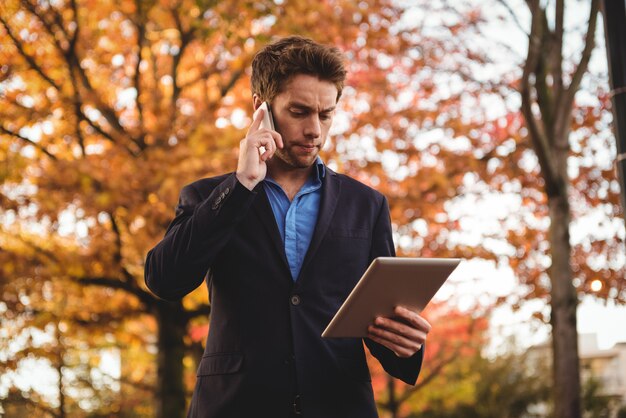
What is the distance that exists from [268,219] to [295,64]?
1.86 ft

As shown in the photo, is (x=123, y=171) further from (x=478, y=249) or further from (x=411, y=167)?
(x=478, y=249)

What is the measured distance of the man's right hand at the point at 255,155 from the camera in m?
2.45

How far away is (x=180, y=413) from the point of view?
10953 mm

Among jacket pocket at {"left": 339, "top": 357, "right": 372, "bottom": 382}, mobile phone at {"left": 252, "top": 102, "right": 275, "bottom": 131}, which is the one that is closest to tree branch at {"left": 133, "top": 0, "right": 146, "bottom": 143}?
mobile phone at {"left": 252, "top": 102, "right": 275, "bottom": 131}

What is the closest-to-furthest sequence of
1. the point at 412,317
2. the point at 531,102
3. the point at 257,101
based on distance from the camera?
1. the point at 412,317
2. the point at 257,101
3. the point at 531,102

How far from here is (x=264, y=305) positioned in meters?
2.46

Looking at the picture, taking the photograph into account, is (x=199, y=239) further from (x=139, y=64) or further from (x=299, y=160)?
(x=139, y=64)

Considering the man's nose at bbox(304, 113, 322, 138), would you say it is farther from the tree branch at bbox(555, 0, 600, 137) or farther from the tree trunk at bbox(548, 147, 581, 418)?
the tree trunk at bbox(548, 147, 581, 418)

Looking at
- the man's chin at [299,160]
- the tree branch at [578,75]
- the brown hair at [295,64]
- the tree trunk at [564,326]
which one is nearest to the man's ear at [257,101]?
the brown hair at [295,64]

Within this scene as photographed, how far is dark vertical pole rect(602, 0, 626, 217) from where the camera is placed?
403 cm

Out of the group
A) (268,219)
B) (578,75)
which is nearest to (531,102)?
(578,75)

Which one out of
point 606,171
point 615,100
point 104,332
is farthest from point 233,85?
point 615,100

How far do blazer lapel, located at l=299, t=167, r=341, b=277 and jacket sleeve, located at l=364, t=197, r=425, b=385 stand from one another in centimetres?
19

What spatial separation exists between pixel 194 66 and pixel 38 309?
432cm
